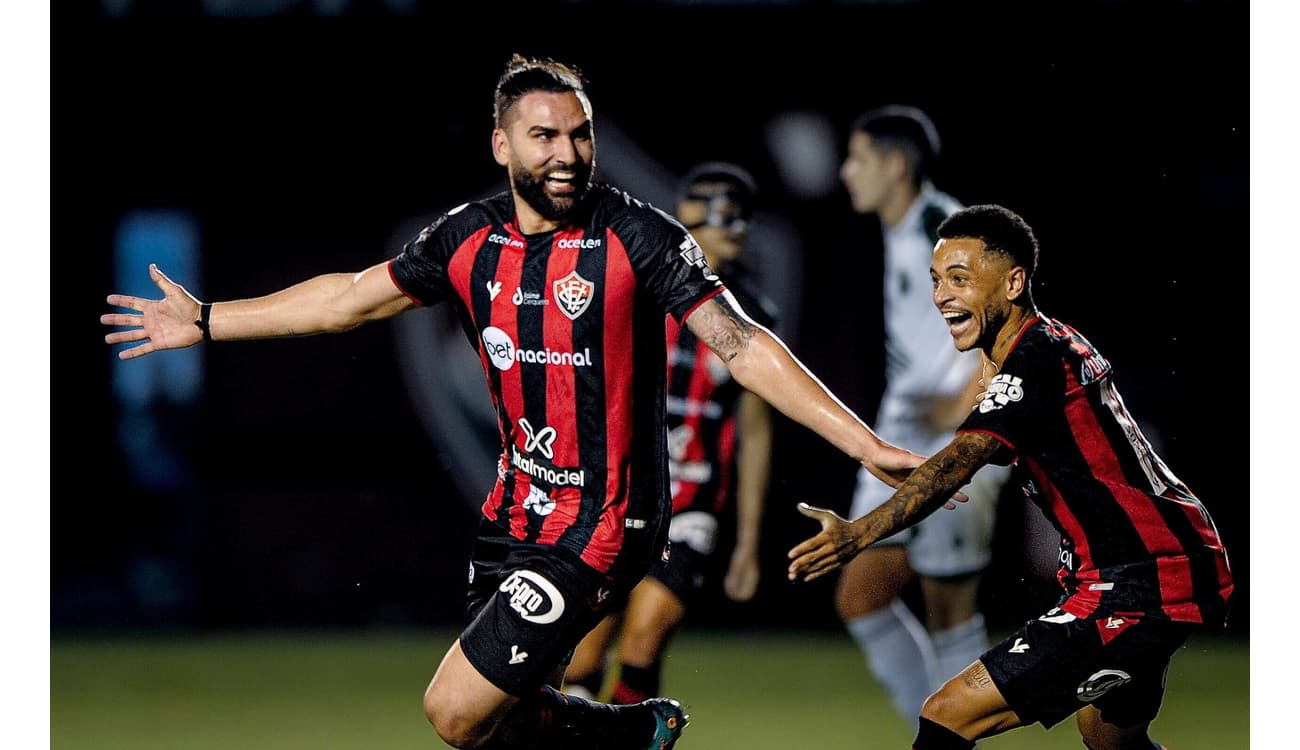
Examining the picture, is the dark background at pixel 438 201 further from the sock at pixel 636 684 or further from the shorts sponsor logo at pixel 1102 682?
the shorts sponsor logo at pixel 1102 682

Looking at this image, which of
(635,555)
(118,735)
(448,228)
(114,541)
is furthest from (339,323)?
(114,541)

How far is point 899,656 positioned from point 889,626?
0.41ft

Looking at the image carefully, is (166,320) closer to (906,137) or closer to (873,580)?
(873,580)

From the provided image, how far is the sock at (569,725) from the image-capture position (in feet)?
13.7

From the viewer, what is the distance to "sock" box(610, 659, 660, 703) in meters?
5.54

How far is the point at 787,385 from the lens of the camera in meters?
4.05

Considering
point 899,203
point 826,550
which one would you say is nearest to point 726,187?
point 899,203

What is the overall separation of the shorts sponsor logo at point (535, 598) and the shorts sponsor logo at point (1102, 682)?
141cm

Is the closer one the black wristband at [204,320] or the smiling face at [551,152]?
the smiling face at [551,152]

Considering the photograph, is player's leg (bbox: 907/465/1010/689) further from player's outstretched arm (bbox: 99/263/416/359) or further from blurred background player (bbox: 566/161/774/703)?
player's outstretched arm (bbox: 99/263/416/359)

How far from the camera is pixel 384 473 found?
27.2ft

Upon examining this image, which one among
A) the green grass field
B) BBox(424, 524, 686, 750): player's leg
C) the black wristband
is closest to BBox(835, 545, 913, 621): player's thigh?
the green grass field

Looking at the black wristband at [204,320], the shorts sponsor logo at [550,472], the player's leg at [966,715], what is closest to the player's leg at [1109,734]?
the player's leg at [966,715]

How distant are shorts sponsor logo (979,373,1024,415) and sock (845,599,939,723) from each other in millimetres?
2164
